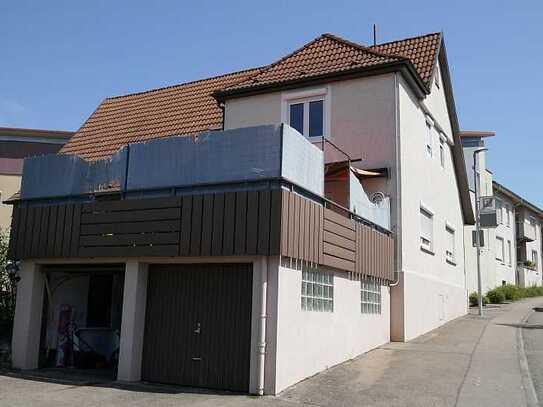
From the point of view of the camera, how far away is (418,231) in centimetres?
1734

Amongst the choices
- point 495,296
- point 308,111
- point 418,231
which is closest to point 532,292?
point 495,296

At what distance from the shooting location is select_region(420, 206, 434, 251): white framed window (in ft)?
59.1

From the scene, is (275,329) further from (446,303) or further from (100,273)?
(446,303)

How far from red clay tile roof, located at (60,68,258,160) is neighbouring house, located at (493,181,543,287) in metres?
24.6

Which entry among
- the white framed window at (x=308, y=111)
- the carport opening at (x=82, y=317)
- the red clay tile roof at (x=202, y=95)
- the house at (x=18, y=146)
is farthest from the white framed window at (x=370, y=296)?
the house at (x=18, y=146)

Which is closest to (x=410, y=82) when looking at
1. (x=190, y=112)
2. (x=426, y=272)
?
(x=426, y=272)

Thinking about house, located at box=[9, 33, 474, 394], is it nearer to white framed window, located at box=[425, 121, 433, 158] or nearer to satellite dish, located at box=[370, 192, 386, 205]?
satellite dish, located at box=[370, 192, 386, 205]

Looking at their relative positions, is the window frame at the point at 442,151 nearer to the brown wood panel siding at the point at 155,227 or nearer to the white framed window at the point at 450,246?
the white framed window at the point at 450,246

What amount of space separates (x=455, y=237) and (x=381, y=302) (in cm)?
923

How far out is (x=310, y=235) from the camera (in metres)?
10.7

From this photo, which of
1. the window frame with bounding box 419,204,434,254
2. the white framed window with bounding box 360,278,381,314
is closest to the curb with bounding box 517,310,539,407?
the white framed window with bounding box 360,278,381,314

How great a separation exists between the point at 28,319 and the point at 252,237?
577cm

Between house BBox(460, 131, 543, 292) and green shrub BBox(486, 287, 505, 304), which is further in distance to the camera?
house BBox(460, 131, 543, 292)

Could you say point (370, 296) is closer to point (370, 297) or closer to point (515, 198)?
point (370, 297)
